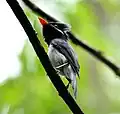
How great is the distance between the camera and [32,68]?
129cm

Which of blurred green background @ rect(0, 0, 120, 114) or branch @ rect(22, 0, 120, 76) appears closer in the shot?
branch @ rect(22, 0, 120, 76)

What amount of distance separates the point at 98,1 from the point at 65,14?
30.2 inches

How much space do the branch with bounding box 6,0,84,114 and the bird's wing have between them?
585 mm

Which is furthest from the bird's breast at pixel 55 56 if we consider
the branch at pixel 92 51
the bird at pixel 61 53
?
the branch at pixel 92 51

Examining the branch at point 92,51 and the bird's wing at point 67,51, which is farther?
the bird's wing at point 67,51

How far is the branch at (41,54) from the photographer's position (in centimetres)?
49

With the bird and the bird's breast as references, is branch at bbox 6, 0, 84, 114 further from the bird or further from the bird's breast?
the bird's breast

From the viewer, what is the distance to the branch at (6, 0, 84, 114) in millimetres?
489

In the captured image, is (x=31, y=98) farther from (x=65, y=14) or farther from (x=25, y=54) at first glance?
(x=65, y=14)

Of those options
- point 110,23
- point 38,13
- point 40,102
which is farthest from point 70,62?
point 110,23

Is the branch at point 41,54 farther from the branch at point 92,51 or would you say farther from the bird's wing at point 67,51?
the bird's wing at point 67,51

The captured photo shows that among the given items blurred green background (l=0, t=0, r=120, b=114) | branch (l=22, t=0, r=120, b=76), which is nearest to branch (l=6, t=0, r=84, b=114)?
branch (l=22, t=0, r=120, b=76)

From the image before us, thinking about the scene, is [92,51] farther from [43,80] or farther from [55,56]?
[43,80]

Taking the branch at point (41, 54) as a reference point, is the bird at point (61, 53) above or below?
above
